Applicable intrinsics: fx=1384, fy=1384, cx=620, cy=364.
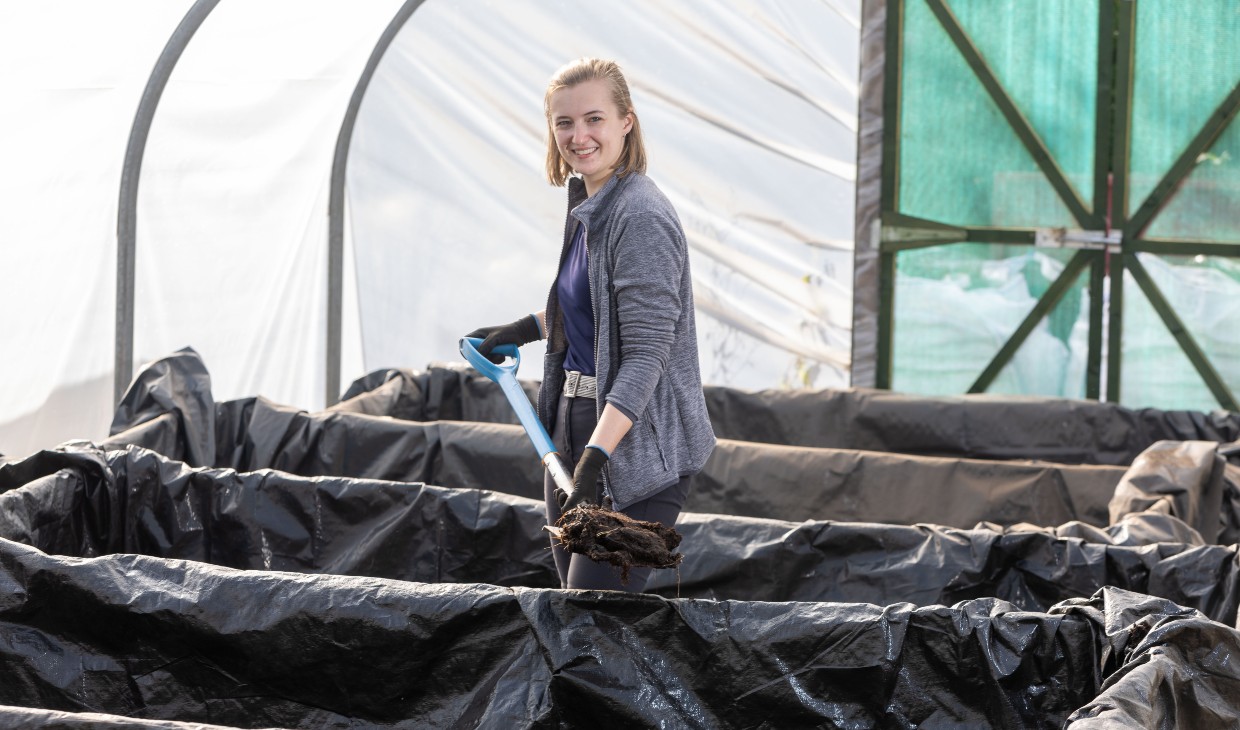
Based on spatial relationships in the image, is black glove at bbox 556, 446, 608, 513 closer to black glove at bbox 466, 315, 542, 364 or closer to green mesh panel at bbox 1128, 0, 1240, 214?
black glove at bbox 466, 315, 542, 364

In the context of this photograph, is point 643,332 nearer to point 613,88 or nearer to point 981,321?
point 613,88

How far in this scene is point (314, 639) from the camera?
2756 millimetres

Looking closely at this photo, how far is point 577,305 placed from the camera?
270 centimetres

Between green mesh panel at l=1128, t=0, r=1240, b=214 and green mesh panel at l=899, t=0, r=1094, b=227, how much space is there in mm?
356

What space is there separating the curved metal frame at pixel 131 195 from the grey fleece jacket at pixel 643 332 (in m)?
2.58

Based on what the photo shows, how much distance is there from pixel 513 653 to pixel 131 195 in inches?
111

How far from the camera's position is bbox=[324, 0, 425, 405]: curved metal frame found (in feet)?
19.7

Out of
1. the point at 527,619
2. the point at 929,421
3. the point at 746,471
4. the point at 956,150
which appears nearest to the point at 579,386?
the point at 527,619

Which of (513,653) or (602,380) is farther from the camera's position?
(513,653)

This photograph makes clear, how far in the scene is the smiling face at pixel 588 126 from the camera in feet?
8.62

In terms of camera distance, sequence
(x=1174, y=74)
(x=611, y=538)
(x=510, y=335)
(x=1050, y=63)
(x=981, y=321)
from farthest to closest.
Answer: (x=981, y=321)
(x=1050, y=63)
(x=1174, y=74)
(x=510, y=335)
(x=611, y=538)

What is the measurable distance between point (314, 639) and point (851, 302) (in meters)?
3.69

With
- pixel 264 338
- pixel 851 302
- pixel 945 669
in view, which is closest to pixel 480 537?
pixel 945 669

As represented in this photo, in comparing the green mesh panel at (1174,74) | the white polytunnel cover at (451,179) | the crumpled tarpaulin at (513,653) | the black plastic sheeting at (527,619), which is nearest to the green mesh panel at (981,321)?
the white polytunnel cover at (451,179)
